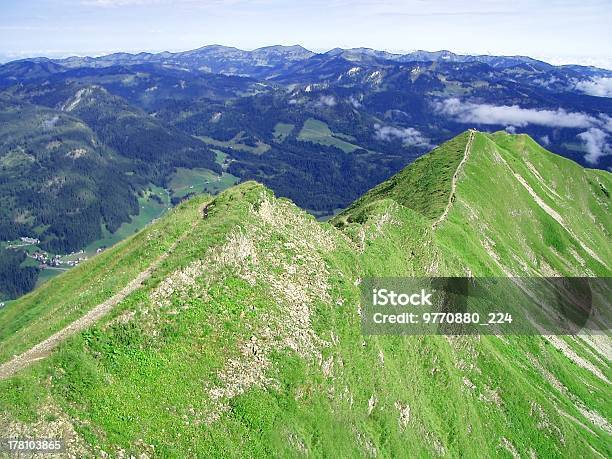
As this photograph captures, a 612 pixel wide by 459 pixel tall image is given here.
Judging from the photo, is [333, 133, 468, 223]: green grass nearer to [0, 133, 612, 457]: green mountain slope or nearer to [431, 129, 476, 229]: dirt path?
[431, 129, 476, 229]: dirt path

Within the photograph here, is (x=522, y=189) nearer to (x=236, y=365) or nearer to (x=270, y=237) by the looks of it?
(x=270, y=237)

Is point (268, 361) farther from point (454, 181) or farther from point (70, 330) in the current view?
point (454, 181)

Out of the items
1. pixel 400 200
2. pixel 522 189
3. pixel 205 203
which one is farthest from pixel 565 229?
pixel 205 203

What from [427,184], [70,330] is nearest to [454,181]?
[427,184]

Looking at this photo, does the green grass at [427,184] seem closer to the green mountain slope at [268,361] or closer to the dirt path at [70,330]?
the green mountain slope at [268,361]

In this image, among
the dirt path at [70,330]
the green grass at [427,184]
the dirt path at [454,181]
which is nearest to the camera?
the dirt path at [70,330]

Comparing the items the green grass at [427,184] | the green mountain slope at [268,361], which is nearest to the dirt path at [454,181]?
the green grass at [427,184]
